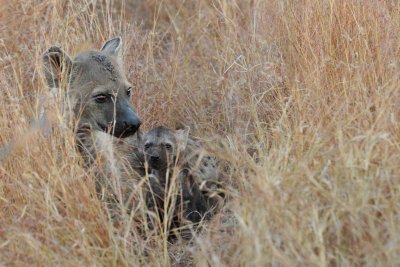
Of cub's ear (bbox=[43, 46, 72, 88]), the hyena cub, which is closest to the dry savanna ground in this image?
cub's ear (bbox=[43, 46, 72, 88])

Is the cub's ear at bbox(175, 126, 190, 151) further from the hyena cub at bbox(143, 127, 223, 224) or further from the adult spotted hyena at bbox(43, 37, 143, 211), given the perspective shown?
the adult spotted hyena at bbox(43, 37, 143, 211)

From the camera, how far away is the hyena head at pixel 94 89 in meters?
5.72

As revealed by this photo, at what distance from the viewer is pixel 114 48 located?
6.45 metres

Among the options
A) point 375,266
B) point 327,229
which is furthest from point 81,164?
point 375,266

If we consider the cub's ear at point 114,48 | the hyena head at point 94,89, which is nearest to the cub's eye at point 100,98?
the hyena head at point 94,89

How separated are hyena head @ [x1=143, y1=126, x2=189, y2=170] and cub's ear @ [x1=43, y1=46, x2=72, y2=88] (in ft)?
2.43

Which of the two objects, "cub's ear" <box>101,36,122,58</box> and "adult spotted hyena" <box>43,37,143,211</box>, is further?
"cub's ear" <box>101,36,122,58</box>

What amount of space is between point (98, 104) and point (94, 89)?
105 millimetres

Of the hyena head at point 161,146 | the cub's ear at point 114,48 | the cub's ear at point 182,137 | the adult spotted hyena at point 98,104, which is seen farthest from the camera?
the cub's ear at point 114,48

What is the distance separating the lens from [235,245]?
182 inches

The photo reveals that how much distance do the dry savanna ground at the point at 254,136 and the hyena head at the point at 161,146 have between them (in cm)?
37

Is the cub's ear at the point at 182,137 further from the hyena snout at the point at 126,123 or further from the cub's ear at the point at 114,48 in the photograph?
→ the cub's ear at the point at 114,48

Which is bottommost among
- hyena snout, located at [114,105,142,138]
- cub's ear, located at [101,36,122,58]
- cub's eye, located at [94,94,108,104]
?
hyena snout, located at [114,105,142,138]

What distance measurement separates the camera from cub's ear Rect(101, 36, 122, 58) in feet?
20.9
